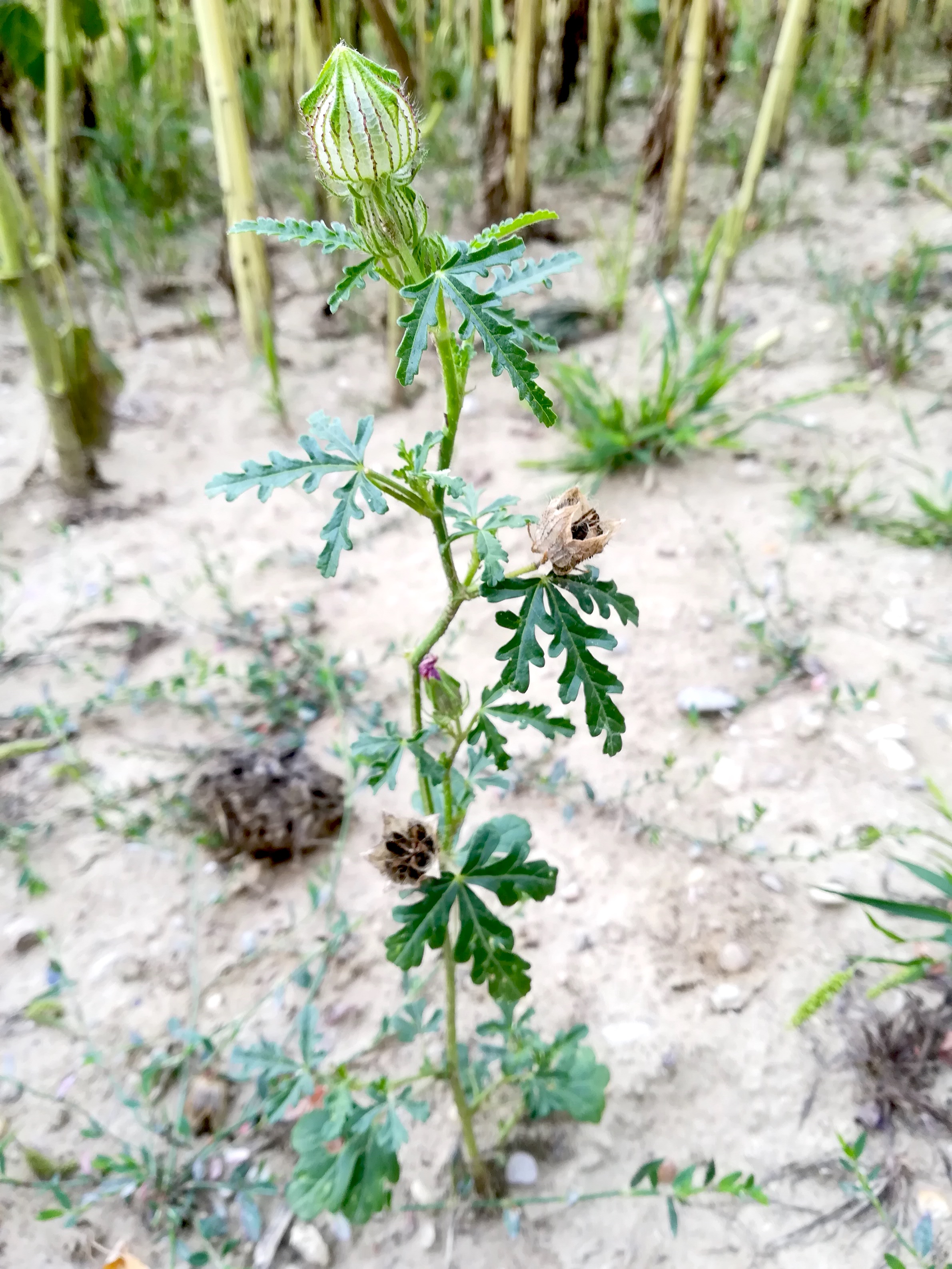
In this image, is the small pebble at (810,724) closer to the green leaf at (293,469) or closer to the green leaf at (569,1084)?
the green leaf at (569,1084)

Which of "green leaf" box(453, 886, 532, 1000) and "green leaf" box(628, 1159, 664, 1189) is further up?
"green leaf" box(453, 886, 532, 1000)

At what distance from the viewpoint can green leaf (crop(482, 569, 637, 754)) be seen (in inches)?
21.7

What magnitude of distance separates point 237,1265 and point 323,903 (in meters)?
0.41

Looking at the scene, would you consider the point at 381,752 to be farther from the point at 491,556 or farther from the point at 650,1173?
the point at 650,1173

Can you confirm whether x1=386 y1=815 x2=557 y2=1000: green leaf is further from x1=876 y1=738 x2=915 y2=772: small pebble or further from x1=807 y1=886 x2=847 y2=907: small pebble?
x1=876 y1=738 x2=915 y2=772: small pebble

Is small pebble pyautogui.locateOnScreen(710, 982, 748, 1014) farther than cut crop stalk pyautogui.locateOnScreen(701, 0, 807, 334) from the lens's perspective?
No

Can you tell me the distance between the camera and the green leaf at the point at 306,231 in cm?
52

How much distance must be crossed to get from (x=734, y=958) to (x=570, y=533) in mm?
731

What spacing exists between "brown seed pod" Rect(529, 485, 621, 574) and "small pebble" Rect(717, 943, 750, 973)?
70 cm

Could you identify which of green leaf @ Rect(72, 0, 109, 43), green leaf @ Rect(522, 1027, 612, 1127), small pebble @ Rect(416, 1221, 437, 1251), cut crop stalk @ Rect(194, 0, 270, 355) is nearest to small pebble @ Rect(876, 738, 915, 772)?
green leaf @ Rect(522, 1027, 612, 1127)

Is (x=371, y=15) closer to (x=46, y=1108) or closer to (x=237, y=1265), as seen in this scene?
(x=46, y=1108)

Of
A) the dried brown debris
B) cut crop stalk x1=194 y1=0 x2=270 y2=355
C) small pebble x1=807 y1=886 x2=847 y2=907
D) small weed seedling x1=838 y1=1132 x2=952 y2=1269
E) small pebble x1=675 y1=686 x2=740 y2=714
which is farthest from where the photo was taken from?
cut crop stalk x1=194 y1=0 x2=270 y2=355

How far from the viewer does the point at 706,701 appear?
1.32 meters

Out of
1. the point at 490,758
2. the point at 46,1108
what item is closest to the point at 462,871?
the point at 490,758
